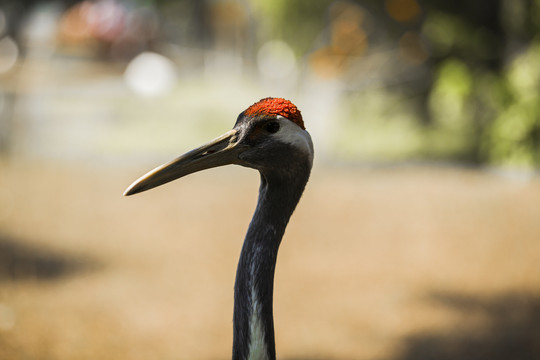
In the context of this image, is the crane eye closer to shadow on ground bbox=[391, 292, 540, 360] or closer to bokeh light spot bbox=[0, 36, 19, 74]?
shadow on ground bbox=[391, 292, 540, 360]

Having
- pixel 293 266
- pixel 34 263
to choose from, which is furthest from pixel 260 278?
pixel 34 263

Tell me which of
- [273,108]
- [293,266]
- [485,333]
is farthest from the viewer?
[293,266]

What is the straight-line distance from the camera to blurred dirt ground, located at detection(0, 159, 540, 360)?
17.5 ft

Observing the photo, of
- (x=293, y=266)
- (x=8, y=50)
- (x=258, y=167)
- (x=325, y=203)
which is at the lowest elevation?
(x=258, y=167)

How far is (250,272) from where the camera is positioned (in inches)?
93.3

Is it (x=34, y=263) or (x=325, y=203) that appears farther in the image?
(x=325, y=203)

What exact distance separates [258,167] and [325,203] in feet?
22.0

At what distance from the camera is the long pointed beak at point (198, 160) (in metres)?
→ 2.30

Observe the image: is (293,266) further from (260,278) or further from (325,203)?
(260,278)

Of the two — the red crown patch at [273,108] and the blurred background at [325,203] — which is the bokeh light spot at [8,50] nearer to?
the blurred background at [325,203]

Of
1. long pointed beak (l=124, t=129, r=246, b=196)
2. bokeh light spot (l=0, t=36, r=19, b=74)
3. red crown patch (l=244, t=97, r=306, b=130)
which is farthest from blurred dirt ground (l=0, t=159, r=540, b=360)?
bokeh light spot (l=0, t=36, r=19, b=74)

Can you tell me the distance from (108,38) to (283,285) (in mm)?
19825

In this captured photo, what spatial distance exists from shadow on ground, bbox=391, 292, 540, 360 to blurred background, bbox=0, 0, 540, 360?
0.02m

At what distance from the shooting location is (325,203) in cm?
906
